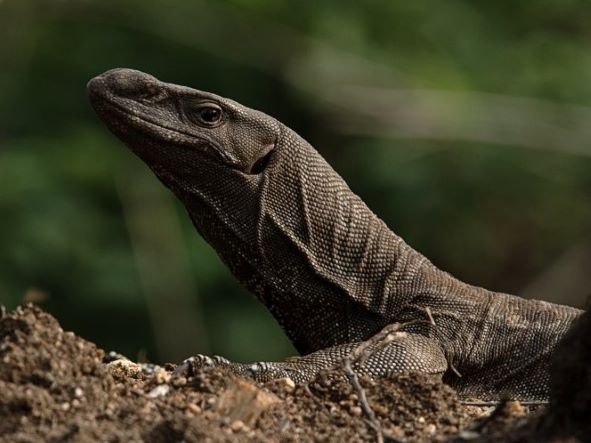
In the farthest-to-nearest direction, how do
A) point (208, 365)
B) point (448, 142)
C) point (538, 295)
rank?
1. point (538, 295)
2. point (448, 142)
3. point (208, 365)

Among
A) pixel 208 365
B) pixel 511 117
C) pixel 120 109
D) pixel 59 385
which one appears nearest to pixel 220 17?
pixel 511 117

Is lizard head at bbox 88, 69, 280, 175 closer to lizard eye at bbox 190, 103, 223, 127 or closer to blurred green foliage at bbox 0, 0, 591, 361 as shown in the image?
lizard eye at bbox 190, 103, 223, 127

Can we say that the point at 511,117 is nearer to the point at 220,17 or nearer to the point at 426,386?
the point at 220,17

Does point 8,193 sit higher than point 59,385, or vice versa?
point 59,385

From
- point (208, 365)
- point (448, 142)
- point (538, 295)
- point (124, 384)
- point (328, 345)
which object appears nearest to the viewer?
point (124, 384)

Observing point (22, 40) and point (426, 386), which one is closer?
point (426, 386)

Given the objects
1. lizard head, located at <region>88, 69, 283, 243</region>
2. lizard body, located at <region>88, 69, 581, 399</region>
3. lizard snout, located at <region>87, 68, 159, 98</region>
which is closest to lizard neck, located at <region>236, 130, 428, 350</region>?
lizard body, located at <region>88, 69, 581, 399</region>

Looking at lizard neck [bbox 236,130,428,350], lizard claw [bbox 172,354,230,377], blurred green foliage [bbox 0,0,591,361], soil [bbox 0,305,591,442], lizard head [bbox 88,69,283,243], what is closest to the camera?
soil [bbox 0,305,591,442]

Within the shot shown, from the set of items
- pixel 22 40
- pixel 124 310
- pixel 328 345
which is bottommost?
pixel 124 310
